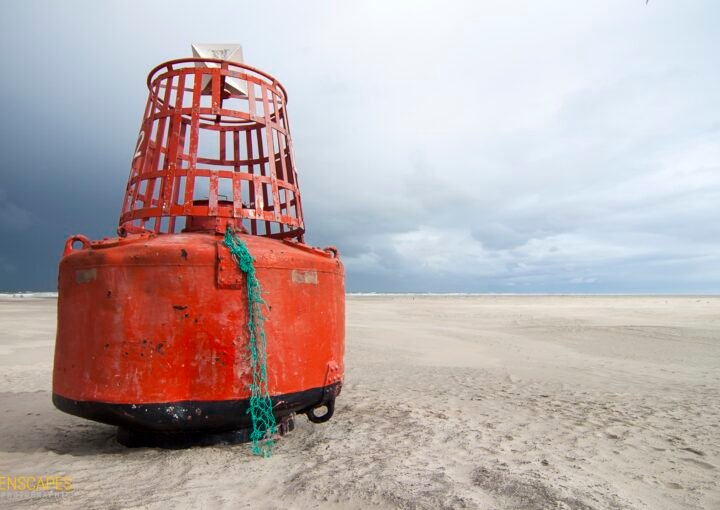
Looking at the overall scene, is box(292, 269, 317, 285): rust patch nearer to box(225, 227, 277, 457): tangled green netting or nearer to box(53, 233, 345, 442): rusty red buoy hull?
box(53, 233, 345, 442): rusty red buoy hull

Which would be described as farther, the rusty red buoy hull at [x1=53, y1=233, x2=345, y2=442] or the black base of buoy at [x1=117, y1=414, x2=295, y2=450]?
the black base of buoy at [x1=117, y1=414, x2=295, y2=450]

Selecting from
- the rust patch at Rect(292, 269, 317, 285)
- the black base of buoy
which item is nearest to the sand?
the black base of buoy

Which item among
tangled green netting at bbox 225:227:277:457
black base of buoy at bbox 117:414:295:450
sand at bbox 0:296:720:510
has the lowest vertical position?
sand at bbox 0:296:720:510

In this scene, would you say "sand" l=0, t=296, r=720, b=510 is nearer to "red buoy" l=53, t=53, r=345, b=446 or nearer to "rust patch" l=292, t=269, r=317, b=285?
"red buoy" l=53, t=53, r=345, b=446

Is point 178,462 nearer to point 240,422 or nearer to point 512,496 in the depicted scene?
point 240,422

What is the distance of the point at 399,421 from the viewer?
5688 millimetres

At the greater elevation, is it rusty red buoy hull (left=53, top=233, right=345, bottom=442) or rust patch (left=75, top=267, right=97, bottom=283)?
rust patch (left=75, top=267, right=97, bottom=283)

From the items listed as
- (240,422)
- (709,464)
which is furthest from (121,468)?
(709,464)

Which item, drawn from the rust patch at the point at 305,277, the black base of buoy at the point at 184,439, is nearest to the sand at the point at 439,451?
the black base of buoy at the point at 184,439

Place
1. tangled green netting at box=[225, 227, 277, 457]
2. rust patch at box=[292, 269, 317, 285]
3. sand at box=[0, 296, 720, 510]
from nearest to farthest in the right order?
sand at box=[0, 296, 720, 510] → tangled green netting at box=[225, 227, 277, 457] → rust patch at box=[292, 269, 317, 285]

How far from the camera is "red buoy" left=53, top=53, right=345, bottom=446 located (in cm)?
376

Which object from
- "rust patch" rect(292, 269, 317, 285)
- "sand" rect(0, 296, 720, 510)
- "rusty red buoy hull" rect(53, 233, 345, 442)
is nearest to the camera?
"sand" rect(0, 296, 720, 510)

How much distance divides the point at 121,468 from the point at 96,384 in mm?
765

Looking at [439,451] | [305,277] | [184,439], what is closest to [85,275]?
[184,439]
